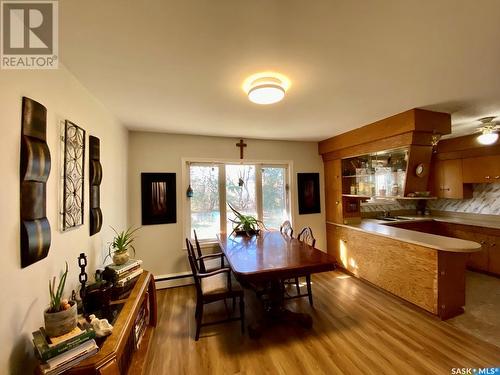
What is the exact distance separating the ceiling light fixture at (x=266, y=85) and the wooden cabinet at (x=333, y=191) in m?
2.46

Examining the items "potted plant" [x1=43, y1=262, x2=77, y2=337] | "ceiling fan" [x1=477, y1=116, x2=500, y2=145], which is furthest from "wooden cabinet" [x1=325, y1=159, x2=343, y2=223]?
"potted plant" [x1=43, y1=262, x2=77, y2=337]

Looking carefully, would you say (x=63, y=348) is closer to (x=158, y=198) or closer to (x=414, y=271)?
(x=158, y=198)

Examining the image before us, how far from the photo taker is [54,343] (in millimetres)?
1008

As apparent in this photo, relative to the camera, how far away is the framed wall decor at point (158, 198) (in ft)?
10.4

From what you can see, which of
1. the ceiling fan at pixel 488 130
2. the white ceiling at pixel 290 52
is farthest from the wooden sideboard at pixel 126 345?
the ceiling fan at pixel 488 130

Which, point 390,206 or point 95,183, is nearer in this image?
point 95,183

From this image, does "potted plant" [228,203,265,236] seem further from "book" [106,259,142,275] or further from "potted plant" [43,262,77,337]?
"potted plant" [43,262,77,337]

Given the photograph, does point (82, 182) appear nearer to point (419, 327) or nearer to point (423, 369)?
point (423, 369)

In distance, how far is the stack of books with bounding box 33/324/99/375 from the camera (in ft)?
3.18

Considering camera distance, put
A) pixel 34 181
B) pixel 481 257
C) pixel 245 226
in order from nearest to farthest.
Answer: pixel 34 181 → pixel 245 226 → pixel 481 257

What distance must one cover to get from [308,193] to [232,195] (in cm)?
144

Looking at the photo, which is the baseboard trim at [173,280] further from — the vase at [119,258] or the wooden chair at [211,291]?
the vase at [119,258]

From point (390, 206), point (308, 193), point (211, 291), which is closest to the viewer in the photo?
point (211, 291)

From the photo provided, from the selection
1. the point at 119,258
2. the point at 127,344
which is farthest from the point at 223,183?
the point at 127,344
